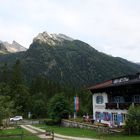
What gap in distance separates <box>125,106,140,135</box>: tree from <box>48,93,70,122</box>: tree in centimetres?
2912

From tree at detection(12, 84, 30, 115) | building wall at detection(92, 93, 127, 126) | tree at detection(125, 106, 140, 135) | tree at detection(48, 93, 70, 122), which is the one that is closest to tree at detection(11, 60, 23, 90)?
tree at detection(12, 84, 30, 115)

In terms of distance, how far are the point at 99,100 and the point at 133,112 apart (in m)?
21.0

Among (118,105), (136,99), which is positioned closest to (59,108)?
(118,105)

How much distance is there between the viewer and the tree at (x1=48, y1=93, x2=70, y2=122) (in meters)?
67.8

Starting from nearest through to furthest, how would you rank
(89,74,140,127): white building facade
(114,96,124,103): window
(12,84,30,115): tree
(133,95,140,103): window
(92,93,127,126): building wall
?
(89,74,140,127): white building facade < (133,95,140,103): window < (92,93,127,126): building wall < (114,96,124,103): window < (12,84,30,115): tree

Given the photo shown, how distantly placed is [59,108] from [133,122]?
30610 millimetres

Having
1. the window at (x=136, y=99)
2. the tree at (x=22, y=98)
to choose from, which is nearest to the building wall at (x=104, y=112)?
the window at (x=136, y=99)

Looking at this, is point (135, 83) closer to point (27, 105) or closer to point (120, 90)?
point (120, 90)

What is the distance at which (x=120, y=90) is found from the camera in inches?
2061

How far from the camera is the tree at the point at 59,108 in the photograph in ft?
222

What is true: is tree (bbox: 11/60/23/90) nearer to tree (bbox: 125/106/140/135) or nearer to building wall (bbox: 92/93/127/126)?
building wall (bbox: 92/93/127/126)

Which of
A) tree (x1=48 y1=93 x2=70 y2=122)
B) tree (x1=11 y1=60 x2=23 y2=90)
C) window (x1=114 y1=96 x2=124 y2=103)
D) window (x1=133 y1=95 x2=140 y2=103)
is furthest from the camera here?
tree (x1=11 y1=60 x2=23 y2=90)

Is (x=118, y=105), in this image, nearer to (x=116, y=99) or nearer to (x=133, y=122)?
(x=116, y=99)

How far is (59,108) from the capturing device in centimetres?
6806
